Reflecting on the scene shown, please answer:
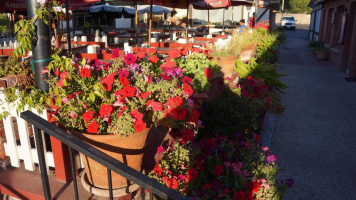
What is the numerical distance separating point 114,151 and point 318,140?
4.17 m

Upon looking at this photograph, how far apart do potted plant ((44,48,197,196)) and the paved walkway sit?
7.12ft

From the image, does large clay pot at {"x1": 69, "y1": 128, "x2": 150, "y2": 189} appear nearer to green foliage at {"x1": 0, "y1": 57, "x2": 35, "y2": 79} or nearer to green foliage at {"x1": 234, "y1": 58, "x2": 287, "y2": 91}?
green foliage at {"x1": 0, "y1": 57, "x2": 35, "y2": 79}

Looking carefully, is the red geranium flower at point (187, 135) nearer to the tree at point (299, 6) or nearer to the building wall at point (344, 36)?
the building wall at point (344, 36)

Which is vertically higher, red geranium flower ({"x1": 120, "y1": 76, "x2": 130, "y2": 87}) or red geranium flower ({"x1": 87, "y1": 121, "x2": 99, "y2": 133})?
red geranium flower ({"x1": 120, "y1": 76, "x2": 130, "y2": 87})

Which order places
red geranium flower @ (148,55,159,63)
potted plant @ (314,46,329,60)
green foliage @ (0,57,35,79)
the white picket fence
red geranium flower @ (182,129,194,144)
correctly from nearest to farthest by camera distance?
the white picket fence → red geranium flower @ (182,129,194,144) → green foliage @ (0,57,35,79) → red geranium flower @ (148,55,159,63) → potted plant @ (314,46,329,60)

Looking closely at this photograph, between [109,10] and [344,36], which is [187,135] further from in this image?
[109,10]

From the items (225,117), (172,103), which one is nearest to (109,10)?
(225,117)

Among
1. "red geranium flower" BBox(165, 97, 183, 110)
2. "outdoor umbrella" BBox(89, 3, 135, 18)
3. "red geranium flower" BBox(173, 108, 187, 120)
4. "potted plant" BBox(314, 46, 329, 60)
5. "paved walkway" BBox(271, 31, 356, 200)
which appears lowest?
"paved walkway" BBox(271, 31, 356, 200)

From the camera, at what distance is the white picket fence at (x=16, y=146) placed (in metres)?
2.62

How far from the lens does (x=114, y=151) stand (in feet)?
7.21

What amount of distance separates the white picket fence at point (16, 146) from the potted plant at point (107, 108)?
0.47 metres

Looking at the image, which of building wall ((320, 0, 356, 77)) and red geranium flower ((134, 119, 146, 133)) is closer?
red geranium flower ((134, 119, 146, 133))

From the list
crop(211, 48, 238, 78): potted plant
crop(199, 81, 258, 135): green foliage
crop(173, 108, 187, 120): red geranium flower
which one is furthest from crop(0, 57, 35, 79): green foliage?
crop(211, 48, 238, 78): potted plant

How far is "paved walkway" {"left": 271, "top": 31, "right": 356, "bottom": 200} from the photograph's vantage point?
3760 millimetres
